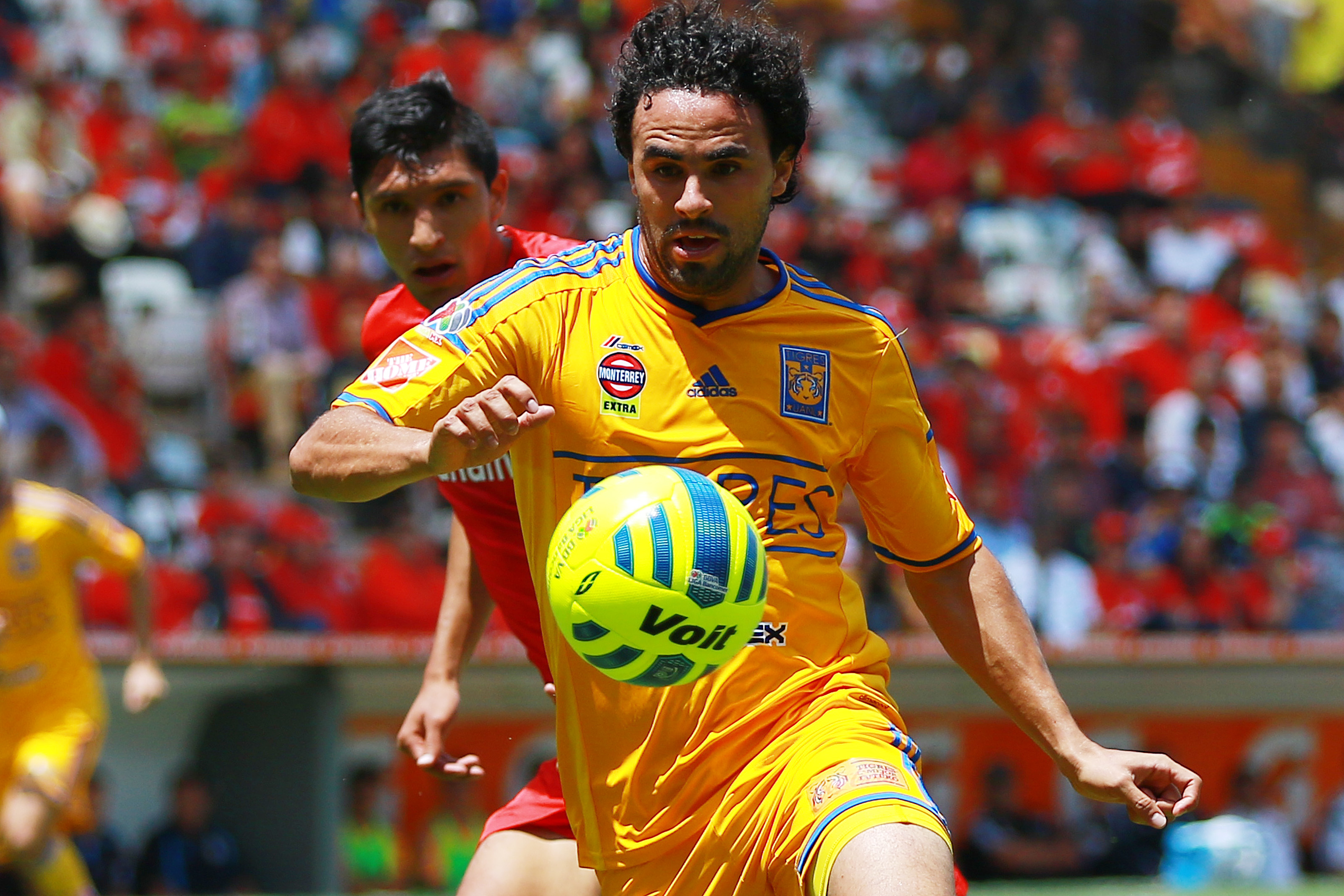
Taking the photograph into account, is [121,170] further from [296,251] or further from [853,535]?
[853,535]

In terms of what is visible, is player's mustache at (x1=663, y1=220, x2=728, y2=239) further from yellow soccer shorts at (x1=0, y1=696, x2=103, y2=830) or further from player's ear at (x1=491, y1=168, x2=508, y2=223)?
yellow soccer shorts at (x1=0, y1=696, x2=103, y2=830)

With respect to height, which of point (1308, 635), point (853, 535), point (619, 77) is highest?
point (619, 77)

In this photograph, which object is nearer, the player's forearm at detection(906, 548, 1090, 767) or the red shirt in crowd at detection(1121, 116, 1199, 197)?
the player's forearm at detection(906, 548, 1090, 767)

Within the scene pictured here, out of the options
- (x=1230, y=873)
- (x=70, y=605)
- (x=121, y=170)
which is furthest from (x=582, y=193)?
(x=1230, y=873)

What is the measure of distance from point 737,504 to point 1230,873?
335 inches

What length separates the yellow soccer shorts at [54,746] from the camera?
774cm

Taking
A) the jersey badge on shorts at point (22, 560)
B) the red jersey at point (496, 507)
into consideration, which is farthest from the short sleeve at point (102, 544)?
the red jersey at point (496, 507)

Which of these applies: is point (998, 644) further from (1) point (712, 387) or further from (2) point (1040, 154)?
(2) point (1040, 154)

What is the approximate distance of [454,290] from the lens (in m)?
4.42

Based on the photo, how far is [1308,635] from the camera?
11.3m

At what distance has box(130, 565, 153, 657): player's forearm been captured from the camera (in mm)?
8055

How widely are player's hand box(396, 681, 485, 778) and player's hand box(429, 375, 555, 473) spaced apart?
1.56 meters

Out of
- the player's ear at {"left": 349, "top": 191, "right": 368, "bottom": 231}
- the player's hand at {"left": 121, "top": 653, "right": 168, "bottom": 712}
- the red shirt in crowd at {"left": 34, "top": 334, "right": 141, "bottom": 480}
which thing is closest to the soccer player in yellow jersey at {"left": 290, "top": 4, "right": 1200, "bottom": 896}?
the player's ear at {"left": 349, "top": 191, "right": 368, "bottom": 231}

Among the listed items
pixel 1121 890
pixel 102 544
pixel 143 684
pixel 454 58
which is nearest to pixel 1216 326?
pixel 1121 890
